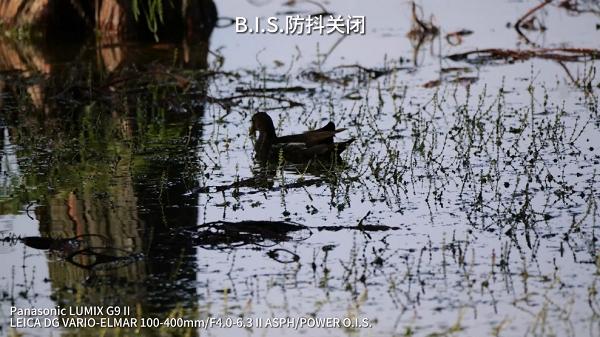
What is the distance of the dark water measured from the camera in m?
7.47

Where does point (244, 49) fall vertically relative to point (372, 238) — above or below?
above

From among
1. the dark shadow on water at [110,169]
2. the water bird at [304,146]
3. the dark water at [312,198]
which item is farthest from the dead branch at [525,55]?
the water bird at [304,146]

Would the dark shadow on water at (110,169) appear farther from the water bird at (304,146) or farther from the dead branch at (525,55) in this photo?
the dead branch at (525,55)

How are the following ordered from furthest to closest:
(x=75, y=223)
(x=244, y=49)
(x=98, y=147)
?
(x=244, y=49), (x=98, y=147), (x=75, y=223)

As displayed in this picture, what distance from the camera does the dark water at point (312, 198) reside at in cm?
747

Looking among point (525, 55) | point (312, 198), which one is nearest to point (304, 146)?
point (312, 198)

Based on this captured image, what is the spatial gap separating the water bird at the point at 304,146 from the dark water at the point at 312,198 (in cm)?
23

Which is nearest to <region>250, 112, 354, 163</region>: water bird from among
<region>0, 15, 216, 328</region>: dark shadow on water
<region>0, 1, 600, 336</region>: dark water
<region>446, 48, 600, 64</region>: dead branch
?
<region>0, 1, 600, 336</region>: dark water

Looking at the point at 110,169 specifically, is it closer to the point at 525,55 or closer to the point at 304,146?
the point at 304,146

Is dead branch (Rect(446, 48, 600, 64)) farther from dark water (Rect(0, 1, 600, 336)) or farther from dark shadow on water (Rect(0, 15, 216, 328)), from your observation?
dark shadow on water (Rect(0, 15, 216, 328))

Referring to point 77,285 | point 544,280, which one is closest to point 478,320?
point 544,280

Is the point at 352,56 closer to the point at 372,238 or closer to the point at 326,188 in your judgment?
the point at 326,188

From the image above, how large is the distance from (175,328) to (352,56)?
36.9 feet

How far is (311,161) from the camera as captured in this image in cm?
1125
